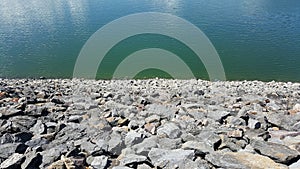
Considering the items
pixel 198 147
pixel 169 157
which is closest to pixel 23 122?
pixel 169 157

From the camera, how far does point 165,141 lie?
5379mm

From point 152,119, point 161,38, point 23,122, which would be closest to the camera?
point 23,122

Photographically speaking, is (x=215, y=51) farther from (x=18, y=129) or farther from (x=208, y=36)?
(x=18, y=129)

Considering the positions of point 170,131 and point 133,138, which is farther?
point 170,131

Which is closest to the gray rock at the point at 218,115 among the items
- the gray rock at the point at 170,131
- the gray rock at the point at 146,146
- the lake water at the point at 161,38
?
the gray rock at the point at 170,131

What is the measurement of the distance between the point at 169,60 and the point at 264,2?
2043cm

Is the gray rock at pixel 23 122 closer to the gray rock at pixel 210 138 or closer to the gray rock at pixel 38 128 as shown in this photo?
the gray rock at pixel 38 128

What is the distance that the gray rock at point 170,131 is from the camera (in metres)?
5.64

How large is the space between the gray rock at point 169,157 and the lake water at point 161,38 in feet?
48.3

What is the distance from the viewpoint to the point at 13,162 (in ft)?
15.4

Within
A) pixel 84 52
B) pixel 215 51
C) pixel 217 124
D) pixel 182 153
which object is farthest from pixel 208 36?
pixel 182 153

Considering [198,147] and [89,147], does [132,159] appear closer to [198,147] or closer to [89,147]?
[89,147]

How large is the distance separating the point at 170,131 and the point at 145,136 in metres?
0.46

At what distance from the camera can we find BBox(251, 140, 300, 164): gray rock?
14.7 ft
